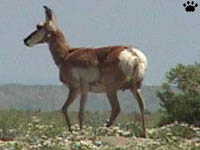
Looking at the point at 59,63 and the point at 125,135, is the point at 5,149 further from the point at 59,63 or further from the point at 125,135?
the point at 59,63

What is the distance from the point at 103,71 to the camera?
66.3 ft

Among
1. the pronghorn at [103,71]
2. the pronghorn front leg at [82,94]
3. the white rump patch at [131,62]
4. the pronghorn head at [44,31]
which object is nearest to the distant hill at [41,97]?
the pronghorn head at [44,31]

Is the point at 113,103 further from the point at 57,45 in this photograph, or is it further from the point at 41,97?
the point at 41,97

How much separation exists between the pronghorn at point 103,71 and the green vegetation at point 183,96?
528cm

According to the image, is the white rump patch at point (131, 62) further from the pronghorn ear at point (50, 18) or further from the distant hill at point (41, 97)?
the distant hill at point (41, 97)

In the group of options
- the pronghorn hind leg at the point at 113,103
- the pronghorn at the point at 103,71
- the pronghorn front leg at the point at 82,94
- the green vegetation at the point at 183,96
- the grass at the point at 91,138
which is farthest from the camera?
the green vegetation at the point at 183,96

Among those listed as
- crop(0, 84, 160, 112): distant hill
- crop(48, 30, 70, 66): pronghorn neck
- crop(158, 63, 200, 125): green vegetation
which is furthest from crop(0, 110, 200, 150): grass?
crop(0, 84, 160, 112): distant hill

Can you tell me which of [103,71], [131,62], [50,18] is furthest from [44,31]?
[131,62]

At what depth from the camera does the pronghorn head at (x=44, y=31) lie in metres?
21.6

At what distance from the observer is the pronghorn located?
1981 cm

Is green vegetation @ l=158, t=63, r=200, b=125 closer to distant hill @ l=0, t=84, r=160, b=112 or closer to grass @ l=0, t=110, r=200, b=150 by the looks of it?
grass @ l=0, t=110, r=200, b=150

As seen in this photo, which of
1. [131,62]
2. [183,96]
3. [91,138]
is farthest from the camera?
[183,96]

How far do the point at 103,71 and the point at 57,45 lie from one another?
7.02ft

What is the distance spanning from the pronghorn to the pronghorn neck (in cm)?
7
